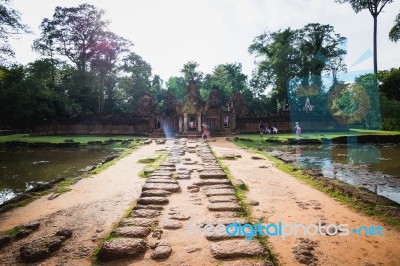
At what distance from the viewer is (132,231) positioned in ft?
11.4

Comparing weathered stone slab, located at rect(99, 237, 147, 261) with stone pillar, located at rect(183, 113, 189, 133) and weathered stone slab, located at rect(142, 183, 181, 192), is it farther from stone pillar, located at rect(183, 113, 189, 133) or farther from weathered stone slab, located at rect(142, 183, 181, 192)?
stone pillar, located at rect(183, 113, 189, 133)

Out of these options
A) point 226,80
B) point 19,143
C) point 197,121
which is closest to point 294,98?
point 226,80

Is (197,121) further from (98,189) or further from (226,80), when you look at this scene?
(226,80)

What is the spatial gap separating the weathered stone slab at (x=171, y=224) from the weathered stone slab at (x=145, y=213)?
1.21 ft

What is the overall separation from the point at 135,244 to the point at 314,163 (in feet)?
30.6

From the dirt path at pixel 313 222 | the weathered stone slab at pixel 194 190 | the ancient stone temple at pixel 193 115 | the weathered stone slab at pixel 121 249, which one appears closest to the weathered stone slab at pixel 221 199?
the dirt path at pixel 313 222

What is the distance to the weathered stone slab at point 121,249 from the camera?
295cm

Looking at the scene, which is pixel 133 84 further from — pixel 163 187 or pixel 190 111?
pixel 163 187

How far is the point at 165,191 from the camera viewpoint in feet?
17.7

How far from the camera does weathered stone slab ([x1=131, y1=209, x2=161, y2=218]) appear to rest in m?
4.12

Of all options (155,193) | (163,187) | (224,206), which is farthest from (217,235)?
(163,187)

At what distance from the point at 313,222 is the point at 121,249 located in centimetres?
295

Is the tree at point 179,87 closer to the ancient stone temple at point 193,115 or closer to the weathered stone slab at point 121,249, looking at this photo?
the ancient stone temple at point 193,115

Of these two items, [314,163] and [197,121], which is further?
[197,121]
